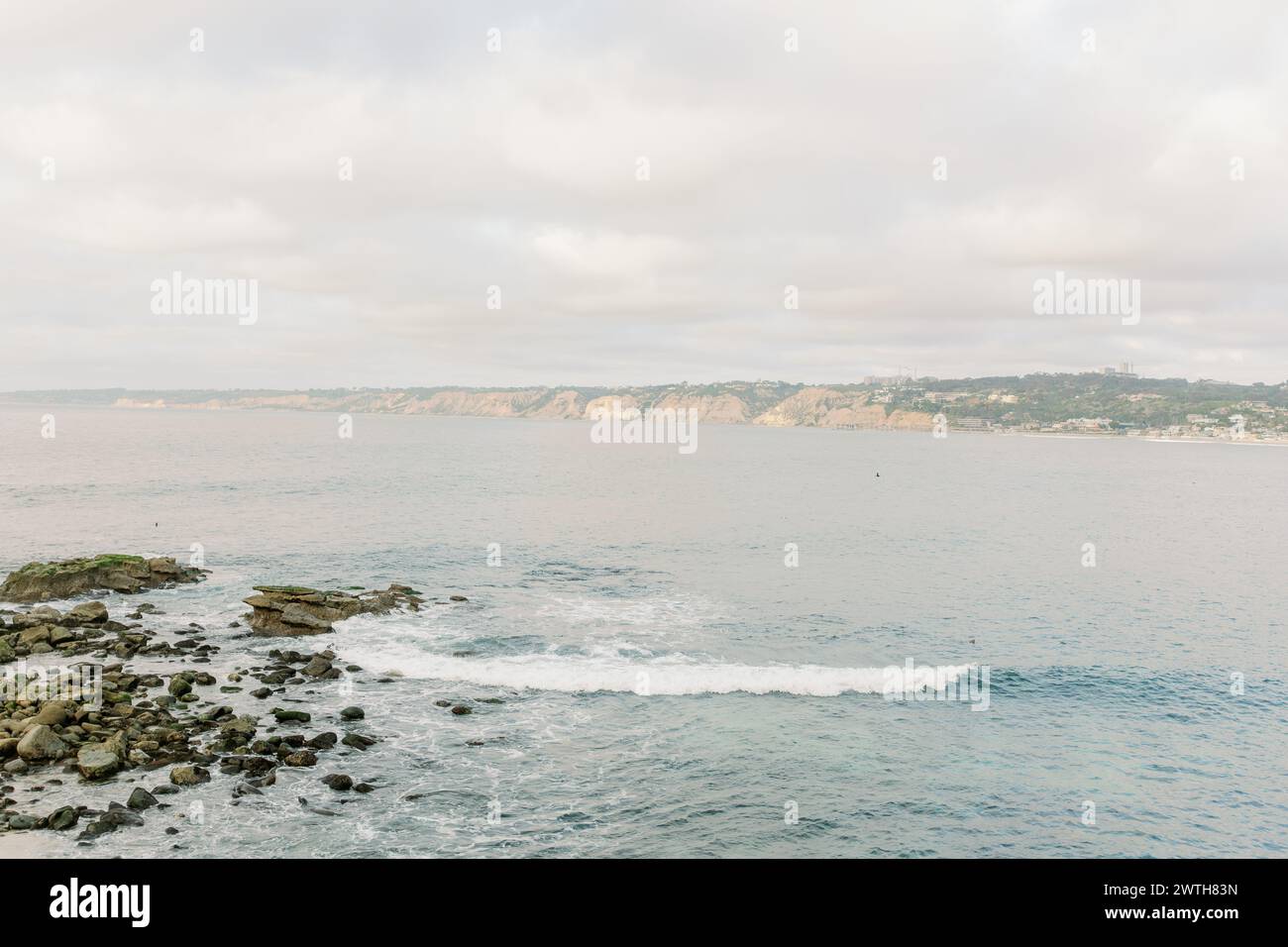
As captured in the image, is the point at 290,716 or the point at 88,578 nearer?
the point at 290,716

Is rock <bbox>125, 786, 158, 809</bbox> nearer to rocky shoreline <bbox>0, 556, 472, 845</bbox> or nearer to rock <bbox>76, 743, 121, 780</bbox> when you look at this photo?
rocky shoreline <bbox>0, 556, 472, 845</bbox>

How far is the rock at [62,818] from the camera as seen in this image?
1880cm

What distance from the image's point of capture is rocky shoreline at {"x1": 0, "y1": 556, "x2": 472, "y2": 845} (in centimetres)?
2125

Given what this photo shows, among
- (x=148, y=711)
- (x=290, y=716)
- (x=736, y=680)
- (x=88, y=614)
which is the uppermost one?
(x=88, y=614)

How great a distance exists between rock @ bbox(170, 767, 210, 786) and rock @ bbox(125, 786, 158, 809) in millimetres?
1008

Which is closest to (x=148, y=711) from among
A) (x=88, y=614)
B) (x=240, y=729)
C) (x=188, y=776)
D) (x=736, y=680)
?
(x=240, y=729)

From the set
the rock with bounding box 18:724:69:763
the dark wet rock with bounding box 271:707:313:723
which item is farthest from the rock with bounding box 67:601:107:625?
the dark wet rock with bounding box 271:707:313:723

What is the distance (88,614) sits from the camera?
3806 cm

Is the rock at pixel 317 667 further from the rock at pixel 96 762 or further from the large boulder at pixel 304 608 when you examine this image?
the rock at pixel 96 762

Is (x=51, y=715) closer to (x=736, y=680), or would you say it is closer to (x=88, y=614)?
(x=88, y=614)

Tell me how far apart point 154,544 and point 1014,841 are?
61.7 m

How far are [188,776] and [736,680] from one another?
20.5 m
